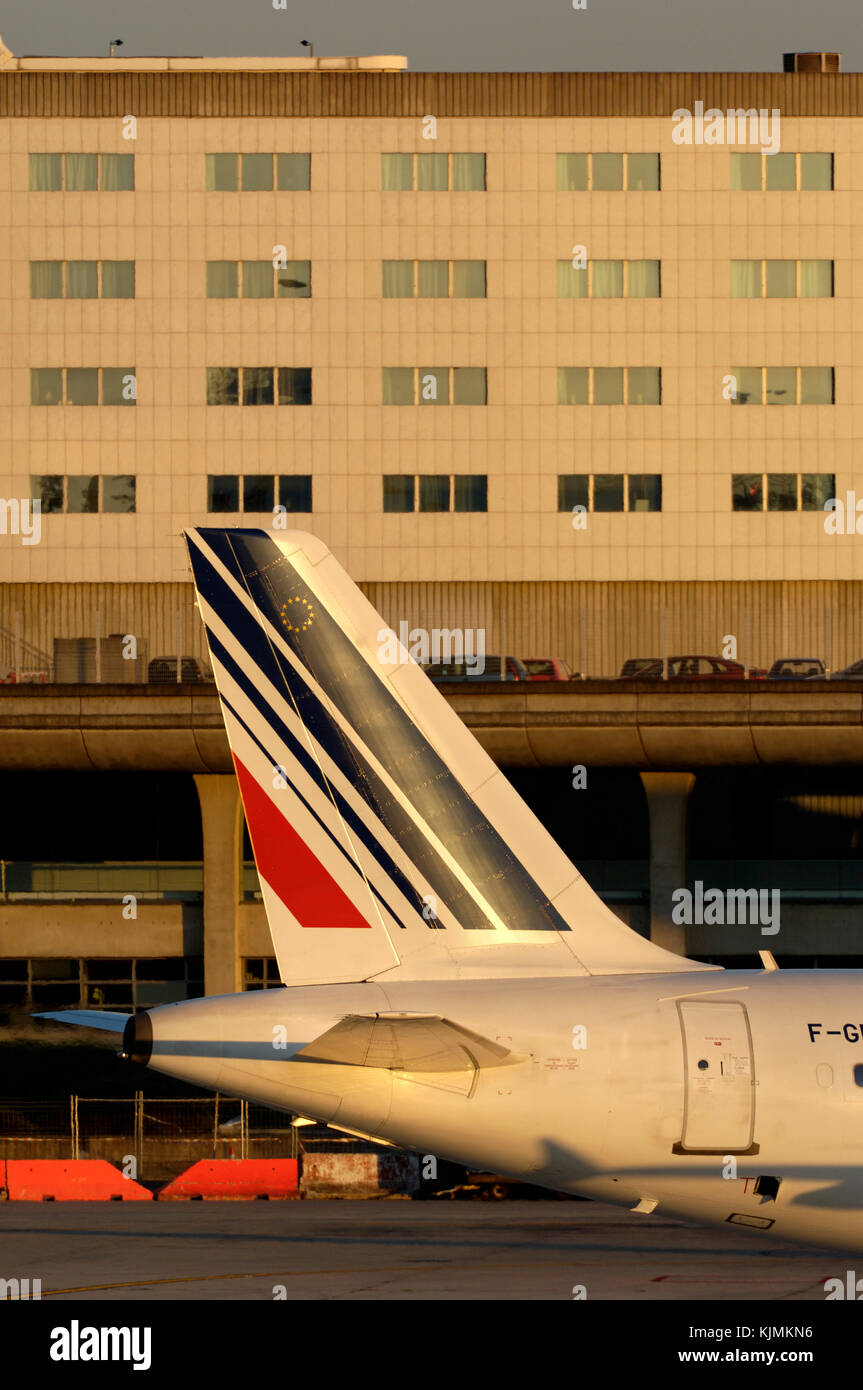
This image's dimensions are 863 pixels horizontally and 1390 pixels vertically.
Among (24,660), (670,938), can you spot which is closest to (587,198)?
(24,660)

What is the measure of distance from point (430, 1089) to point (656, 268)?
7050 centimetres

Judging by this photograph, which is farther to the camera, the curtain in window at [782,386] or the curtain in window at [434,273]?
the curtain in window at [782,386]

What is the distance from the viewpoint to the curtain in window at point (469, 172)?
8369cm

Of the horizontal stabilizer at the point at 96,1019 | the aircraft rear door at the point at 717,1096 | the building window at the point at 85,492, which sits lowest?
the aircraft rear door at the point at 717,1096

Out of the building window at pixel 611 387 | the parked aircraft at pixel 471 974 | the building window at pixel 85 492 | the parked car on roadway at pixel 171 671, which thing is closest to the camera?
the parked aircraft at pixel 471 974

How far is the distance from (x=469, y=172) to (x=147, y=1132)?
53304mm

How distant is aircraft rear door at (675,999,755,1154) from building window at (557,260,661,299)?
222ft

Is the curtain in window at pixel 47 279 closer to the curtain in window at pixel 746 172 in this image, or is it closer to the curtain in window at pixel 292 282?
the curtain in window at pixel 292 282

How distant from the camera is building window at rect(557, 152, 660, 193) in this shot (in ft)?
275

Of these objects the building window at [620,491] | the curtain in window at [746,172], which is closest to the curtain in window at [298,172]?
the building window at [620,491]

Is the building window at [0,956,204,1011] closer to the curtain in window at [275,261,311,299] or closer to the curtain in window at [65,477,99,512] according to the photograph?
the curtain in window at [65,477,99,512]

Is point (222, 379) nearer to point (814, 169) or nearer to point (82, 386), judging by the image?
point (82, 386)

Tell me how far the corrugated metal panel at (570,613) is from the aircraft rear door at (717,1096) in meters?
63.9

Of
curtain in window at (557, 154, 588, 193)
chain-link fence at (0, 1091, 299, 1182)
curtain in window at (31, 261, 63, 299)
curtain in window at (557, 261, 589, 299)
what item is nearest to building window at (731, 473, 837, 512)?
curtain in window at (557, 261, 589, 299)
